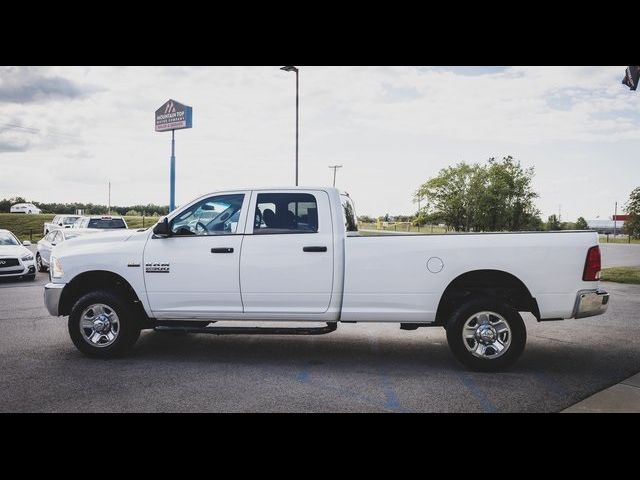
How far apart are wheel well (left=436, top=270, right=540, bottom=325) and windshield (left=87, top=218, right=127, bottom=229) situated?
16095mm

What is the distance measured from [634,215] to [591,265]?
7402 cm

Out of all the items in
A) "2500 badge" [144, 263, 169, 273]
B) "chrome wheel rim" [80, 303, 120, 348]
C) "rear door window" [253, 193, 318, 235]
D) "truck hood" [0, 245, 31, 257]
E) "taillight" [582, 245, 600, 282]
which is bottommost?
"chrome wheel rim" [80, 303, 120, 348]

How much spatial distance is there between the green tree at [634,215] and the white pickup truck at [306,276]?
71.7m

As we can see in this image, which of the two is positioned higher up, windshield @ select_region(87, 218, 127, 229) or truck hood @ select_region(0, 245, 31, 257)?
windshield @ select_region(87, 218, 127, 229)

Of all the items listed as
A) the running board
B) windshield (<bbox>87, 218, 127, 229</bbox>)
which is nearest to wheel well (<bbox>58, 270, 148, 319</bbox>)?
the running board

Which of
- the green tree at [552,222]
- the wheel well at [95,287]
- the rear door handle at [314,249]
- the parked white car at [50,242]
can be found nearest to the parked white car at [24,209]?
the parked white car at [50,242]

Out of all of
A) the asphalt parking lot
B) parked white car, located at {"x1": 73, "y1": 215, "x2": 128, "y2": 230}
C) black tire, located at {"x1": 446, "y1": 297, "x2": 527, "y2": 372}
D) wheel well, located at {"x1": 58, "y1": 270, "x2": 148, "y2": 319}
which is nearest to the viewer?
the asphalt parking lot

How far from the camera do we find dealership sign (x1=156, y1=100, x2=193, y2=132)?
3196 centimetres

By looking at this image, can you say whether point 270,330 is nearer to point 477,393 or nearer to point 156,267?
point 156,267

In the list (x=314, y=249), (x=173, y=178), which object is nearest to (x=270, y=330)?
(x=314, y=249)

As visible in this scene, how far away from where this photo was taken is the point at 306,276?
616 centimetres

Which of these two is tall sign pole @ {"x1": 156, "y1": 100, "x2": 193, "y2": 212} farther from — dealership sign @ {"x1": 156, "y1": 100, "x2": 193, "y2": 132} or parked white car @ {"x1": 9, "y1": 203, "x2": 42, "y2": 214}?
parked white car @ {"x1": 9, "y1": 203, "x2": 42, "y2": 214}

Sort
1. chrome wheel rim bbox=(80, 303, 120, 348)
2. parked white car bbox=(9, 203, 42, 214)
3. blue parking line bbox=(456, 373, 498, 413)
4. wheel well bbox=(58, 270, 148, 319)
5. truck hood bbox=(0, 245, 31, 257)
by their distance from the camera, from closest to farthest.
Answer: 1. blue parking line bbox=(456, 373, 498, 413)
2. chrome wheel rim bbox=(80, 303, 120, 348)
3. wheel well bbox=(58, 270, 148, 319)
4. truck hood bbox=(0, 245, 31, 257)
5. parked white car bbox=(9, 203, 42, 214)
